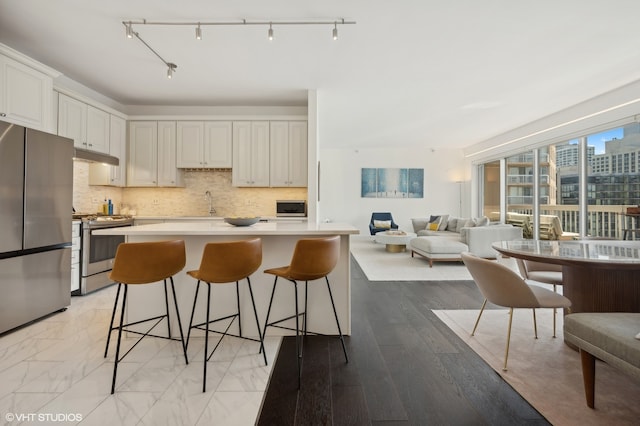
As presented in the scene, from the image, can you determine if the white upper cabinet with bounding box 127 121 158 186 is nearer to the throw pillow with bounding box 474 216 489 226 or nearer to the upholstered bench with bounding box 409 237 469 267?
the upholstered bench with bounding box 409 237 469 267

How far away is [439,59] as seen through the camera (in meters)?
3.50

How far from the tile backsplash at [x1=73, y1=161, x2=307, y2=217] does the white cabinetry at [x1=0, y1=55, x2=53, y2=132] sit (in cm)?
193

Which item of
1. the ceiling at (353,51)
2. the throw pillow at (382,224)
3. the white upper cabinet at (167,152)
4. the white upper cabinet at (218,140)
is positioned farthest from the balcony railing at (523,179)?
the white upper cabinet at (167,152)

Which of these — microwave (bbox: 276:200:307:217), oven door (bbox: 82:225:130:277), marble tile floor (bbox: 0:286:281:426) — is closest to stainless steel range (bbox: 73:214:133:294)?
oven door (bbox: 82:225:130:277)

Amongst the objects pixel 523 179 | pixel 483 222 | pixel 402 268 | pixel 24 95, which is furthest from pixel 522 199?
pixel 24 95

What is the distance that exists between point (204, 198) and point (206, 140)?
3.20 feet

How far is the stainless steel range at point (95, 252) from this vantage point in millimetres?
3721

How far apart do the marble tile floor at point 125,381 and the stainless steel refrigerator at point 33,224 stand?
1.06 feet

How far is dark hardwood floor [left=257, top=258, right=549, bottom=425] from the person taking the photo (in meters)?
1.64

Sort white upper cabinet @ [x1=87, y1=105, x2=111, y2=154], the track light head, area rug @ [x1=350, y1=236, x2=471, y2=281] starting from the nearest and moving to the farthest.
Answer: the track light head < white upper cabinet @ [x1=87, y1=105, x2=111, y2=154] < area rug @ [x1=350, y1=236, x2=471, y2=281]

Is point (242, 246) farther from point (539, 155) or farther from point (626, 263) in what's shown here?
point (539, 155)

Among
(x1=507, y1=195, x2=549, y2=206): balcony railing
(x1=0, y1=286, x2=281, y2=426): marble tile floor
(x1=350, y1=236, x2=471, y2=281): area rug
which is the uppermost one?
(x1=507, y1=195, x2=549, y2=206): balcony railing

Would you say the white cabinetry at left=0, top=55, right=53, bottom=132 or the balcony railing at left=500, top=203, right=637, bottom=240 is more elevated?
the white cabinetry at left=0, top=55, right=53, bottom=132

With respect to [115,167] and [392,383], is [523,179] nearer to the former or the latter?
[392,383]
